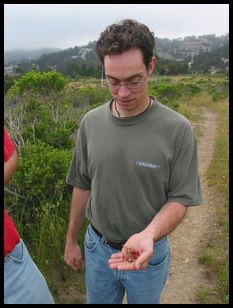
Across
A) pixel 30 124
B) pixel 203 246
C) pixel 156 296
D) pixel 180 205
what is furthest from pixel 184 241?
pixel 180 205

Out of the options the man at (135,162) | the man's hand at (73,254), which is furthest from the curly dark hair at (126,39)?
the man's hand at (73,254)

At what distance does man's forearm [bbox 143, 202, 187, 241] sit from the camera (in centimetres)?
178

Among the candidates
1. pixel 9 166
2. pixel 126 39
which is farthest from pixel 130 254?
pixel 126 39

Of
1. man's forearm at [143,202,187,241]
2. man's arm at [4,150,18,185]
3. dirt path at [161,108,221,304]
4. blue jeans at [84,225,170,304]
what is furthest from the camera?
dirt path at [161,108,221,304]

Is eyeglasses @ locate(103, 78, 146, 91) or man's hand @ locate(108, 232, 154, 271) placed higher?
eyeglasses @ locate(103, 78, 146, 91)

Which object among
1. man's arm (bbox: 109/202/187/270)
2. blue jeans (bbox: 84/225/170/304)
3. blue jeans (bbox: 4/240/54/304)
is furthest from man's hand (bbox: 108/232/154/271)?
blue jeans (bbox: 4/240/54/304)

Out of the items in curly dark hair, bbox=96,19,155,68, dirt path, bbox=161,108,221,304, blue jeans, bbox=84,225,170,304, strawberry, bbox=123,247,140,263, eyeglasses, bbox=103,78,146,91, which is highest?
curly dark hair, bbox=96,19,155,68

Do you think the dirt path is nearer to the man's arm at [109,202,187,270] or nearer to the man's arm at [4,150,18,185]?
the man's arm at [109,202,187,270]

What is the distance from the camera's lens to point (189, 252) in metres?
4.55

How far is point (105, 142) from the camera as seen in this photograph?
1.97 meters

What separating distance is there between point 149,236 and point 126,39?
3.08 ft

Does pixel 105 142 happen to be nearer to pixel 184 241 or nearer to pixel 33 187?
pixel 33 187

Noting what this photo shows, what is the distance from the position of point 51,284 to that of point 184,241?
1977mm

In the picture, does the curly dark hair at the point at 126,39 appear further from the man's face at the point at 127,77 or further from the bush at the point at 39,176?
the bush at the point at 39,176
